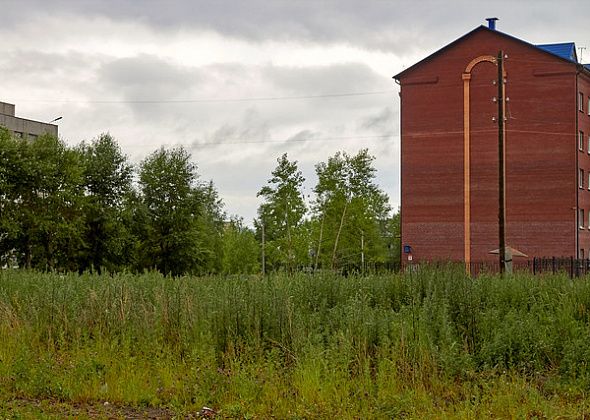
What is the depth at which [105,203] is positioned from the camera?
185 ft

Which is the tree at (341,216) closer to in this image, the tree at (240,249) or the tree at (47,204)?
the tree at (240,249)

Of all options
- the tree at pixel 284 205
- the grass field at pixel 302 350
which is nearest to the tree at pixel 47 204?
the tree at pixel 284 205

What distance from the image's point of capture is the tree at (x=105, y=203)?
179ft

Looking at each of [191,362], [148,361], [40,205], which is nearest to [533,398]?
[191,362]

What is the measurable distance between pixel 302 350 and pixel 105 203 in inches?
1876

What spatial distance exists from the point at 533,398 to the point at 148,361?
5.18 metres

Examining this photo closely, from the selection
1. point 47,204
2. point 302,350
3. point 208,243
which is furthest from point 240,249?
point 302,350

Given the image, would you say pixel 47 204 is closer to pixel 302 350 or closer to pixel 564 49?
pixel 564 49

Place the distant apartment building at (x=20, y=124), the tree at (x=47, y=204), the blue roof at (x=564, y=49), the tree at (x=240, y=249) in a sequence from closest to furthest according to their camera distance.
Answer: the tree at (x=47, y=204)
the blue roof at (x=564, y=49)
the tree at (x=240, y=249)
the distant apartment building at (x=20, y=124)

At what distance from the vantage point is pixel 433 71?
181 ft

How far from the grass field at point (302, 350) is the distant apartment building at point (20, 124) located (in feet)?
254

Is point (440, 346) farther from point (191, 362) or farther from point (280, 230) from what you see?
point (280, 230)

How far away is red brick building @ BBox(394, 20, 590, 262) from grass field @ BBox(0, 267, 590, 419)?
39040 mm

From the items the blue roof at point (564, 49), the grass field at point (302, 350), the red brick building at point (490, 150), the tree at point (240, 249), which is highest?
the blue roof at point (564, 49)
